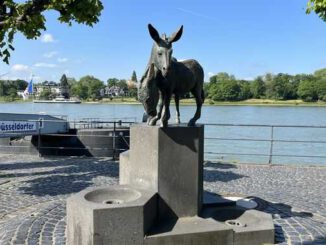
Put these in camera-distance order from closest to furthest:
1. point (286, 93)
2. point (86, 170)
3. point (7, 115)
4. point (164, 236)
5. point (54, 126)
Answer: point (164, 236)
point (86, 170)
point (7, 115)
point (54, 126)
point (286, 93)

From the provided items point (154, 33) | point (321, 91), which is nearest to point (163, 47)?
point (154, 33)

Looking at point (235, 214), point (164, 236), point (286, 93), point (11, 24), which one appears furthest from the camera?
point (286, 93)

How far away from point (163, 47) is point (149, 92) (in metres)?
0.77

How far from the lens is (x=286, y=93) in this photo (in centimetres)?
7212

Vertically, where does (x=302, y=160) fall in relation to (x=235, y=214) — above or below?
below

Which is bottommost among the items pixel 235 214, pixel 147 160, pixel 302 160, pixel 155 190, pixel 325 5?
pixel 302 160

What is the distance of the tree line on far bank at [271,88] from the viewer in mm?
62844

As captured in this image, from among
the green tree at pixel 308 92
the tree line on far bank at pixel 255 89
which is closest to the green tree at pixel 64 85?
the tree line on far bank at pixel 255 89

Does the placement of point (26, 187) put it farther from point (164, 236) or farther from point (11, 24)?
point (164, 236)

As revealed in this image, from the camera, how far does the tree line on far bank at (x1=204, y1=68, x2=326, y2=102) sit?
2474 inches

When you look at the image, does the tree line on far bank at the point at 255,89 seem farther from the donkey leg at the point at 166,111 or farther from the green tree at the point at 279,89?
the donkey leg at the point at 166,111

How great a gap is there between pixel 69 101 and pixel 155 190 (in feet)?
239

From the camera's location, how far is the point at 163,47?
4.57 meters

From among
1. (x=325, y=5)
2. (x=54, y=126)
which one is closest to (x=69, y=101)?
(x=54, y=126)
